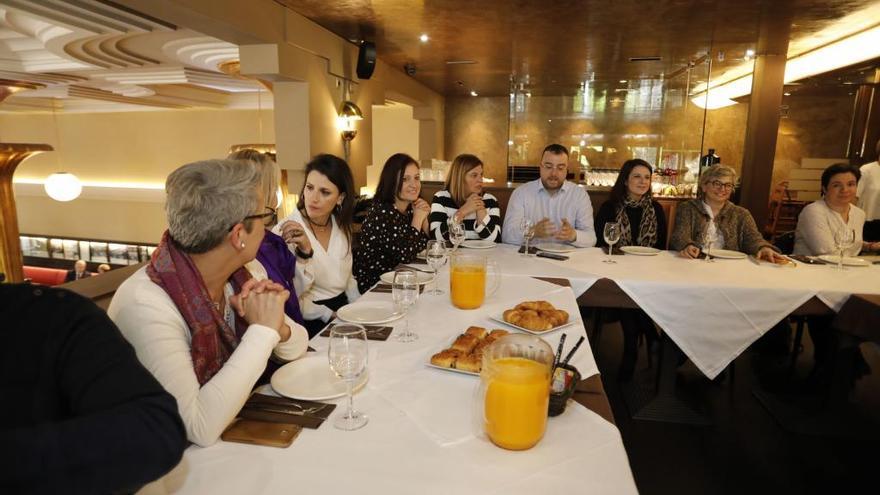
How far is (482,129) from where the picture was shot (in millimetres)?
11422

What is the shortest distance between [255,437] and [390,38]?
5.27 metres

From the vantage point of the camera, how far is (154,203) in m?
12.5

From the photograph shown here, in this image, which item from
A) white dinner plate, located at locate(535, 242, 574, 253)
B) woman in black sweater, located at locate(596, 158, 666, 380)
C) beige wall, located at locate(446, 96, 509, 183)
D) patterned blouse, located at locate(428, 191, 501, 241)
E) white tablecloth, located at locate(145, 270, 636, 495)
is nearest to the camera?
white tablecloth, located at locate(145, 270, 636, 495)

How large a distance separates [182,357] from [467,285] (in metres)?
1.05

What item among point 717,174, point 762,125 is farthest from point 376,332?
point 762,125

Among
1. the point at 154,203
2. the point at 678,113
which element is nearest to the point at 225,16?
the point at 678,113

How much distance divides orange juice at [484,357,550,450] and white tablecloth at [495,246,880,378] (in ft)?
5.24

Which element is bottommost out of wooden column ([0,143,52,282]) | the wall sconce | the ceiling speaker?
wooden column ([0,143,52,282])

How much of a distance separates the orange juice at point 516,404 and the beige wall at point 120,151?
11177 mm

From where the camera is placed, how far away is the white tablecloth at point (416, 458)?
2.89 ft

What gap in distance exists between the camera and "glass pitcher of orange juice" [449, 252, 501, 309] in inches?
73.0

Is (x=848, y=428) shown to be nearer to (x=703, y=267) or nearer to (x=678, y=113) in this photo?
(x=703, y=267)

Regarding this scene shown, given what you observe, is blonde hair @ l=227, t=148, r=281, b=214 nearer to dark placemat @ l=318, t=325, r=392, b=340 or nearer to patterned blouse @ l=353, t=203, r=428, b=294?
dark placemat @ l=318, t=325, r=392, b=340

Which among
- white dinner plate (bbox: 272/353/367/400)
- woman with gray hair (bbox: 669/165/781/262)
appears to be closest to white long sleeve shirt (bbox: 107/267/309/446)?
white dinner plate (bbox: 272/353/367/400)
